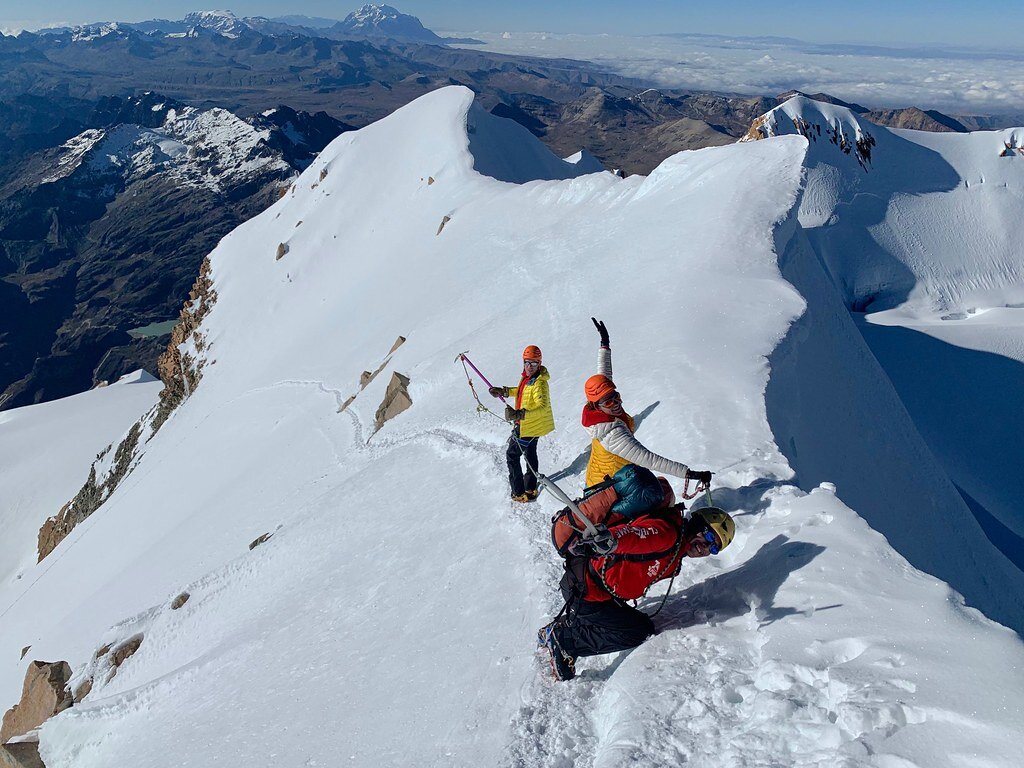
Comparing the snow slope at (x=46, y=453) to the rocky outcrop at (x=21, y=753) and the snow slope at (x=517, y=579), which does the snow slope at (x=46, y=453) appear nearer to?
the snow slope at (x=517, y=579)

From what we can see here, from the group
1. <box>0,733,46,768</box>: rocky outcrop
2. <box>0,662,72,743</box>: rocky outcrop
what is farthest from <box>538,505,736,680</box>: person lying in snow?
<box>0,662,72,743</box>: rocky outcrop

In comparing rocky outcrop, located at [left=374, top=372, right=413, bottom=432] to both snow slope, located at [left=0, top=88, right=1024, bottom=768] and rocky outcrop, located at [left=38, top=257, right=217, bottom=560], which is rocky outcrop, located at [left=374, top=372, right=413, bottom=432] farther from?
rocky outcrop, located at [left=38, top=257, right=217, bottom=560]

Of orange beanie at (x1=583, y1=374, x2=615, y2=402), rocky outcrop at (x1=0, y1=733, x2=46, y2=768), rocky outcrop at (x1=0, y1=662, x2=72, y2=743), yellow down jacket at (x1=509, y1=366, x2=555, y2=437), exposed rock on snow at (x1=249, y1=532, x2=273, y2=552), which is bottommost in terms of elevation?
rocky outcrop at (x1=0, y1=662, x2=72, y2=743)

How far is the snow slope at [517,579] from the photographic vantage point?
4730 mm

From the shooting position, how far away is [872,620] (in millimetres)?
5043

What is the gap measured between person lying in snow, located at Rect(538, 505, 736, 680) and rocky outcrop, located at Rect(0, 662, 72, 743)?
38.4 feet

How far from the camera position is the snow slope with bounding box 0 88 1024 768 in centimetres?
473

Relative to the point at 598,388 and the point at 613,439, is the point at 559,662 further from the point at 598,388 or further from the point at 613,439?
the point at 598,388

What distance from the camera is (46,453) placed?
50.8 meters

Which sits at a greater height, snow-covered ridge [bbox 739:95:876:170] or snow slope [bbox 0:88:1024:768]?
snow-covered ridge [bbox 739:95:876:170]

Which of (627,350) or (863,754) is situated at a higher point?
(863,754)

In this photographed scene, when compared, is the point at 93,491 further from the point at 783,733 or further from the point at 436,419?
the point at 783,733

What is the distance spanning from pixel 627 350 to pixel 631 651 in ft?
25.9

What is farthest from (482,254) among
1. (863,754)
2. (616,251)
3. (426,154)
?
(863,754)
